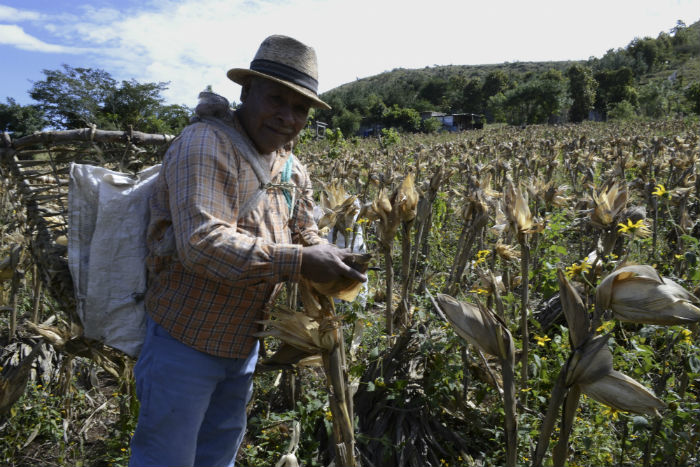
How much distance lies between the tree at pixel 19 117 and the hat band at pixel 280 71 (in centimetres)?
4919

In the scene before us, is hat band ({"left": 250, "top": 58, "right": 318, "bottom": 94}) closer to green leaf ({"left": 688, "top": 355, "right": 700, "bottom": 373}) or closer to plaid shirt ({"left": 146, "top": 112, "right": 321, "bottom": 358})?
plaid shirt ({"left": 146, "top": 112, "right": 321, "bottom": 358})

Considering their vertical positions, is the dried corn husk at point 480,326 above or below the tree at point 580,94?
below

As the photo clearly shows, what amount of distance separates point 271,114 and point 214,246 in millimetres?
621

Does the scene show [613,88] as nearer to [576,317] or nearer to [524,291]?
[524,291]

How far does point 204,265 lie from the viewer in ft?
5.11

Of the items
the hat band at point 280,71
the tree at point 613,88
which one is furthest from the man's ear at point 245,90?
the tree at point 613,88

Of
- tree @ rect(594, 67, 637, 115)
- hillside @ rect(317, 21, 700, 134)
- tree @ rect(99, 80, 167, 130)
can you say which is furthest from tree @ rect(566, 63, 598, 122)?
tree @ rect(99, 80, 167, 130)

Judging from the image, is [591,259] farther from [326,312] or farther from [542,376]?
[326,312]

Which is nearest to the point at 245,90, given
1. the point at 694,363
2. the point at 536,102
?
the point at 694,363

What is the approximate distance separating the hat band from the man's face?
0.11 feet

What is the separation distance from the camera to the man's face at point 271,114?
1841 mm

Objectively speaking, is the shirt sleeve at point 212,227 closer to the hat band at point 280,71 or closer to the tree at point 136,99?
the hat band at point 280,71

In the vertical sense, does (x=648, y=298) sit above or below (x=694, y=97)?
below

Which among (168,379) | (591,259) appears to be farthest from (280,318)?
(591,259)
